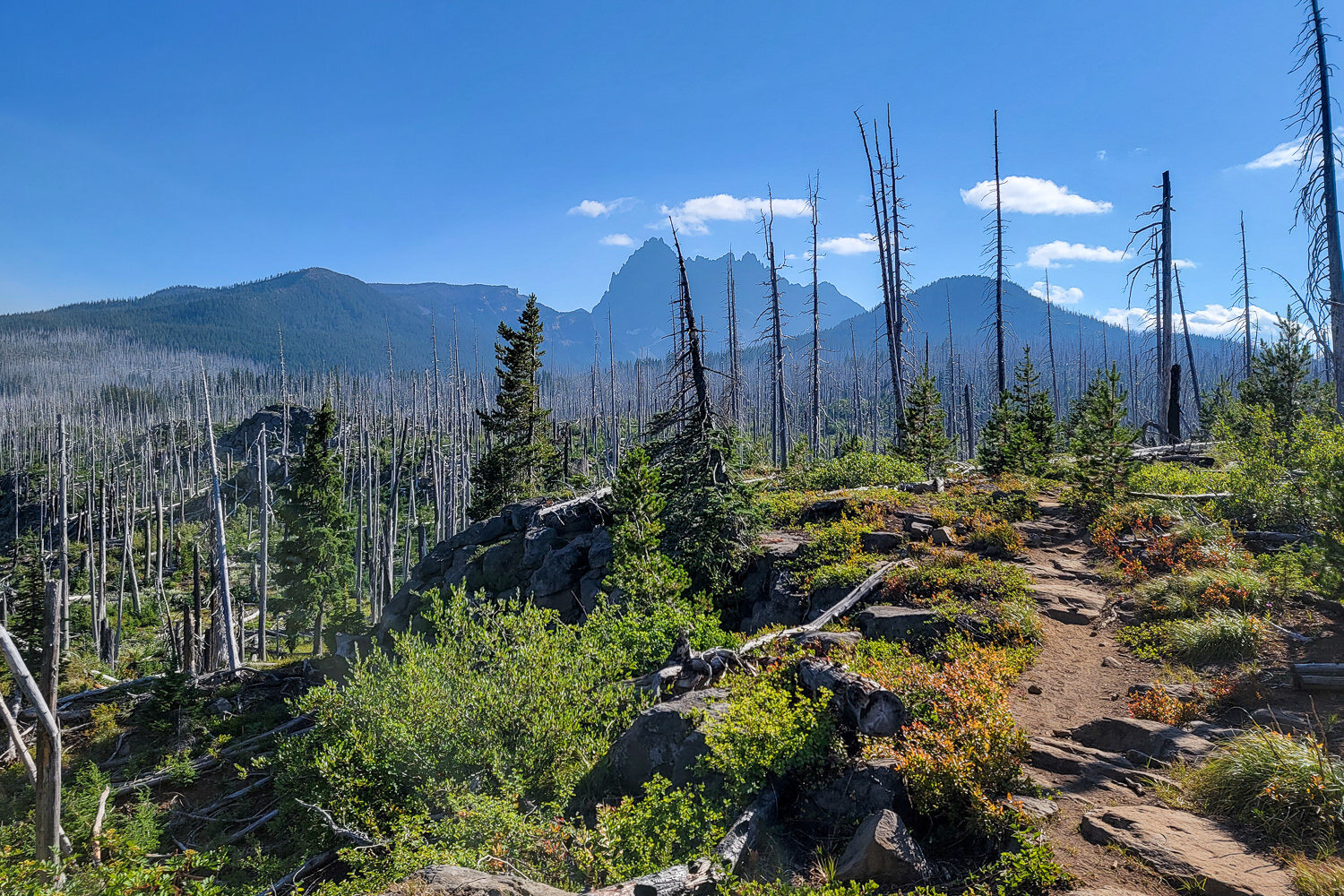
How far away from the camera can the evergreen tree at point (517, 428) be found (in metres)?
24.2

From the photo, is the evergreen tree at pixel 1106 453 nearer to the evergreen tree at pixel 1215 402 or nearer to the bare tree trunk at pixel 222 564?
the evergreen tree at pixel 1215 402

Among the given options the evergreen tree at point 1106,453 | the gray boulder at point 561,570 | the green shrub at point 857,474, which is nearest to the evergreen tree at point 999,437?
the green shrub at point 857,474

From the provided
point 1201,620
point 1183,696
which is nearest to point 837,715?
point 1183,696

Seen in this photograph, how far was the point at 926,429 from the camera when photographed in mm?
19125

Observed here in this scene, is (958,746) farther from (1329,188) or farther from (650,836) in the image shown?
(1329,188)

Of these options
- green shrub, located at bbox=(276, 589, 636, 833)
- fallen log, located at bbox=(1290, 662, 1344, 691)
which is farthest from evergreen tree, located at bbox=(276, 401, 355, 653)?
fallen log, located at bbox=(1290, 662, 1344, 691)

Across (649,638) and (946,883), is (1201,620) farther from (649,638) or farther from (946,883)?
(649,638)

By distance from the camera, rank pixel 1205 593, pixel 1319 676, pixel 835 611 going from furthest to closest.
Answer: pixel 835 611 < pixel 1205 593 < pixel 1319 676

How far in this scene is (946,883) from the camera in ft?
14.0

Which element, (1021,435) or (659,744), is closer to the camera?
(659,744)

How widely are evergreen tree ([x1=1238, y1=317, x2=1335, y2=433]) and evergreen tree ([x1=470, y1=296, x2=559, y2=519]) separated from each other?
24115 mm

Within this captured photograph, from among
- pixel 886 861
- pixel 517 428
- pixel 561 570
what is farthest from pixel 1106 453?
pixel 517 428

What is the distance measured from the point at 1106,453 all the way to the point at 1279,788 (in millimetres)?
10059

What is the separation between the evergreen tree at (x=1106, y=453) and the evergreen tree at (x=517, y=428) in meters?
18.4
